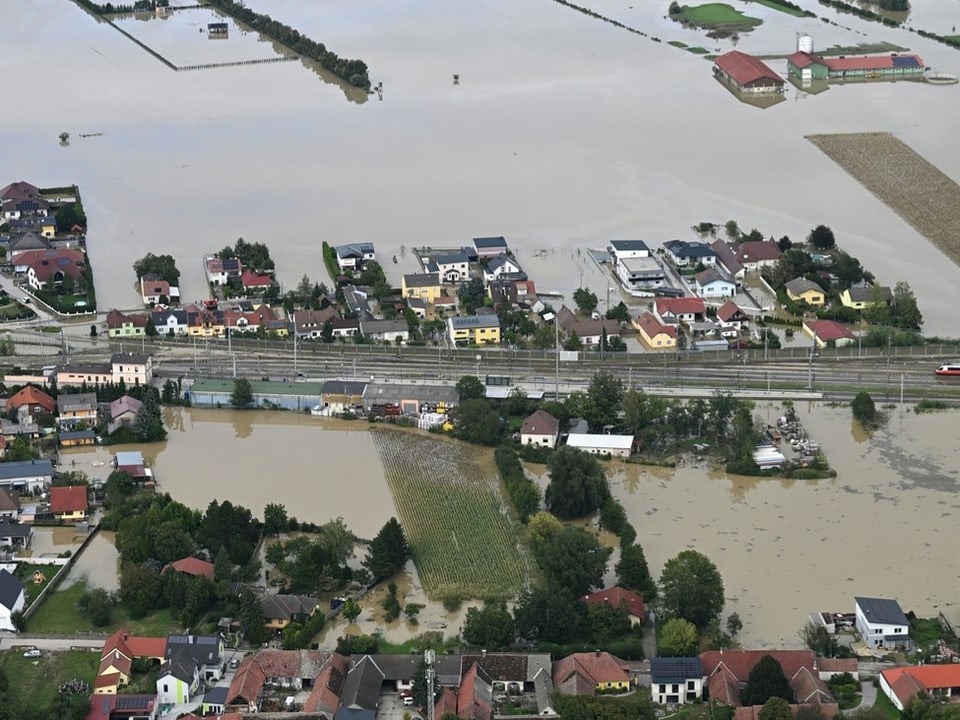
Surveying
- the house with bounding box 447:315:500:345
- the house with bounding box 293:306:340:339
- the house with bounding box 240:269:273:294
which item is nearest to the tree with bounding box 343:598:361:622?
the house with bounding box 447:315:500:345

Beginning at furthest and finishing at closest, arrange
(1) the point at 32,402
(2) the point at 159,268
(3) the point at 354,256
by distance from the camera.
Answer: (3) the point at 354,256 < (2) the point at 159,268 < (1) the point at 32,402

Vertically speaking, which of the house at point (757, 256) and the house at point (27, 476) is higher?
the house at point (757, 256)

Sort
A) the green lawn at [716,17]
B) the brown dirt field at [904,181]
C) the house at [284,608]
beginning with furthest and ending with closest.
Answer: the green lawn at [716,17], the brown dirt field at [904,181], the house at [284,608]

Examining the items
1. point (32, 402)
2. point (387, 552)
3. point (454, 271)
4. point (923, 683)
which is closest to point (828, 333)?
point (454, 271)

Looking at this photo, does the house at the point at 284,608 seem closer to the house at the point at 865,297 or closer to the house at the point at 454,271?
the house at the point at 454,271

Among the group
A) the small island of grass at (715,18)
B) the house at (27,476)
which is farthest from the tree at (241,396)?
the small island of grass at (715,18)

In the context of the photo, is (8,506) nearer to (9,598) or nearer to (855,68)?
(9,598)
